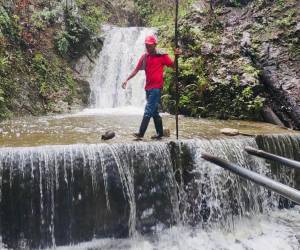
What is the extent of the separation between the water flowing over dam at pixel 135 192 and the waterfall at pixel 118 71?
4.25 metres

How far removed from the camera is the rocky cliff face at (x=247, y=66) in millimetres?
10960

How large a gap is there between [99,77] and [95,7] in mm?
4413

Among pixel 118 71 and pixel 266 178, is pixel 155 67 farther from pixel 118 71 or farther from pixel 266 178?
pixel 118 71

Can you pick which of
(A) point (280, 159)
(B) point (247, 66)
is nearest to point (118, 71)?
(B) point (247, 66)

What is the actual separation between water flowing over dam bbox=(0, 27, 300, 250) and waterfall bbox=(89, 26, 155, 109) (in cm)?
425

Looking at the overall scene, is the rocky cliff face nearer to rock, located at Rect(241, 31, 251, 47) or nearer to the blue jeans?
rock, located at Rect(241, 31, 251, 47)

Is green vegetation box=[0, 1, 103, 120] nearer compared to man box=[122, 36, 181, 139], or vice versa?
man box=[122, 36, 181, 139]

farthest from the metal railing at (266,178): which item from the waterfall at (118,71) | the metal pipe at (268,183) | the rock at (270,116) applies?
the waterfall at (118,71)

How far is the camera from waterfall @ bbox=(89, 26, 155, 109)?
43.7ft

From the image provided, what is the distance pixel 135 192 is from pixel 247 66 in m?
5.91

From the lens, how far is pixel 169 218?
24.2ft

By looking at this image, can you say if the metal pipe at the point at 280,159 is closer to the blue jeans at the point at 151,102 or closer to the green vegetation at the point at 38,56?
the blue jeans at the point at 151,102

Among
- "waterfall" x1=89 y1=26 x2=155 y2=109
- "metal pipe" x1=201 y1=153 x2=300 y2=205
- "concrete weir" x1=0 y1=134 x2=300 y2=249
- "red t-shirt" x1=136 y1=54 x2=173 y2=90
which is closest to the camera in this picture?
"metal pipe" x1=201 y1=153 x2=300 y2=205

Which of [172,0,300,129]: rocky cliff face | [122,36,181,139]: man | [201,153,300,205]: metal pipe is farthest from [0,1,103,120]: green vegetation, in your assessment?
[201,153,300,205]: metal pipe
